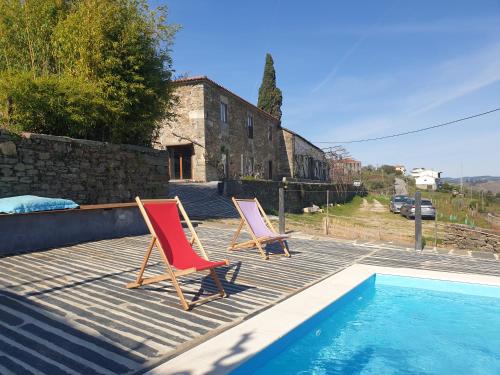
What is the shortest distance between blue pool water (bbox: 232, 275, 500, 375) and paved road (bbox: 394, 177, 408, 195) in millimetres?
38831

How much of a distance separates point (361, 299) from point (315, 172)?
106 feet

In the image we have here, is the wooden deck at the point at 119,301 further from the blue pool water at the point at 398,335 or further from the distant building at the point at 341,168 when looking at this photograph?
the distant building at the point at 341,168

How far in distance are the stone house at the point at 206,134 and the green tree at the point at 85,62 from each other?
615 centimetres

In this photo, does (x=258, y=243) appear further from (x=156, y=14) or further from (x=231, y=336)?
(x=156, y=14)

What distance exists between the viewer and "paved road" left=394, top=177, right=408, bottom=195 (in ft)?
140

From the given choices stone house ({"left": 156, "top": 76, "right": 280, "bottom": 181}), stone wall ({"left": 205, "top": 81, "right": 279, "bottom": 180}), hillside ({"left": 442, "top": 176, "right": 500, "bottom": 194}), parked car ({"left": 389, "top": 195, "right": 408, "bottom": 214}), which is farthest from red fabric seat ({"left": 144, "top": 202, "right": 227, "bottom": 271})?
hillside ({"left": 442, "top": 176, "right": 500, "bottom": 194})

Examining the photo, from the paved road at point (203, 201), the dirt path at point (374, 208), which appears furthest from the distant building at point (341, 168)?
the paved road at point (203, 201)

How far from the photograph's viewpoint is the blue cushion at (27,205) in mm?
5946

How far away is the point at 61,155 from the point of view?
821cm

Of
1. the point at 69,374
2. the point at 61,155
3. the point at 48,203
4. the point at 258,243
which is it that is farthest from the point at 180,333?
the point at 61,155

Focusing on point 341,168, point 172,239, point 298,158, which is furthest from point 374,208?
point 172,239

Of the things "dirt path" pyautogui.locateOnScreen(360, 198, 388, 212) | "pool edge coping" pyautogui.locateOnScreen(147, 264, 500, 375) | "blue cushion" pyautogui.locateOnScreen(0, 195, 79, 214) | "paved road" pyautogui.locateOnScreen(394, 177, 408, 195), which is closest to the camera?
"pool edge coping" pyautogui.locateOnScreen(147, 264, 500, 375)

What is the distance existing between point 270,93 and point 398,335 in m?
29.5

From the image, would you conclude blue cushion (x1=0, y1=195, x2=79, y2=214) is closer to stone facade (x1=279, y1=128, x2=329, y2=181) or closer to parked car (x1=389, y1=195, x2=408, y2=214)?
parked car (x1=389, y1=195, x2=408, y2=214)
